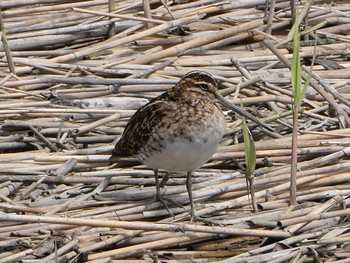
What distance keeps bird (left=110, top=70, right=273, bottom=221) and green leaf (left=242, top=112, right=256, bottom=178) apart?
20cm

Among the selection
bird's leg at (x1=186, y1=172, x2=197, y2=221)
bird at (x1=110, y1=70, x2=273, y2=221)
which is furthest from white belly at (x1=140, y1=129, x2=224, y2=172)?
bird's leg at (x1=186, y1=172, x2=197, y2=221)

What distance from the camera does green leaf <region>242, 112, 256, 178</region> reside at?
5207 mm

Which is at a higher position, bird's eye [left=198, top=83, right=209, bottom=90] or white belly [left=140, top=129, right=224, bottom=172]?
bird's eye [left=198, top=83, right=209, bottom=90]

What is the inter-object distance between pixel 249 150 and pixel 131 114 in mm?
1361

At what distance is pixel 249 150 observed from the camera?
5.26 m

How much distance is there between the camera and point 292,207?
213 inches

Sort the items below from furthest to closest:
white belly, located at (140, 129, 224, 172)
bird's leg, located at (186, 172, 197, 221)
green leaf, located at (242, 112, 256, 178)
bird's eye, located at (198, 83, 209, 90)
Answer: bird's eye, located at (198, 83, 209, 90)
bird's leg, located at (186, 172, 197, 221)
white belly, located at (140, 129, 224, 172)
green leaf, located at (242, 112, 256, 178)

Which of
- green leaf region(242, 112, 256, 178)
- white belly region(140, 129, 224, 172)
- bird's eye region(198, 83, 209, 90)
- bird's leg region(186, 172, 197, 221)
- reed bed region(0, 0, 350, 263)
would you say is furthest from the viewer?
bird's eye region(198, 83, 209, 90)

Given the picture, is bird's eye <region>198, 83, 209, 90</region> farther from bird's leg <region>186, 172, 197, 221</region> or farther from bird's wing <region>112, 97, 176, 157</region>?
bird's leg <region>186, 172, 197, 221</region>

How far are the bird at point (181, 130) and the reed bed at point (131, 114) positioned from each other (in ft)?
0.89

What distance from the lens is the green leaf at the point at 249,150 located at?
5207 millimetres

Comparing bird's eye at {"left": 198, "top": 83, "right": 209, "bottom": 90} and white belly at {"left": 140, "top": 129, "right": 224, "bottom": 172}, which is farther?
bird's eye at {"left": 198, "top": 83, "right": 209, "bottom": 90}

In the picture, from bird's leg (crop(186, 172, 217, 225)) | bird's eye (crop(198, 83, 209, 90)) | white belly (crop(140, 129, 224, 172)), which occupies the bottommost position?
bird's leg (crop(186, 172, 217, 225))

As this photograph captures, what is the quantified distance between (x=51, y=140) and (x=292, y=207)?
5.49ft
